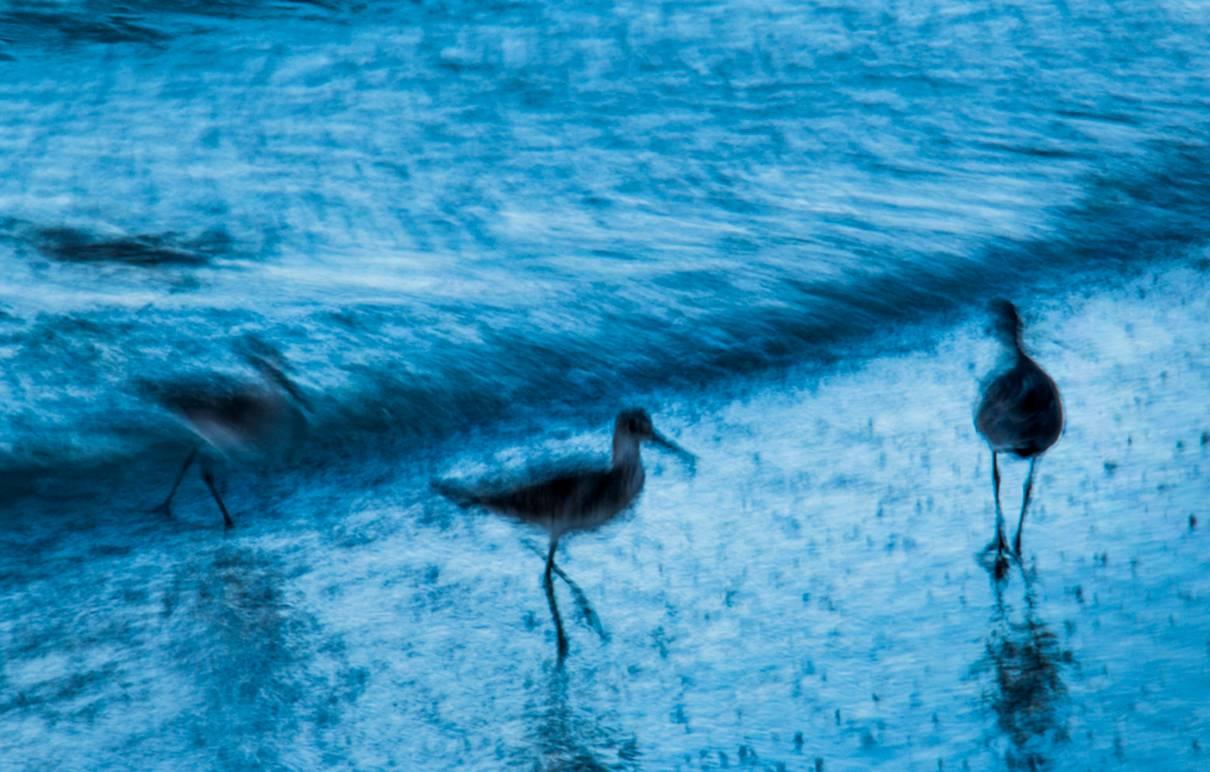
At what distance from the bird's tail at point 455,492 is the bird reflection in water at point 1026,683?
0.88m

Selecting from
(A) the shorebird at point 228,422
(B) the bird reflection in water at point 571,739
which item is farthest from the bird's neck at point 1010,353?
(A) the shorebird at point 228,422

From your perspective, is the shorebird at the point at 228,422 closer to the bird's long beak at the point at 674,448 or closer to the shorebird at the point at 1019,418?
the bird's long beak at the point at 674,448

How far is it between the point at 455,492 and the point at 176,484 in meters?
0.54

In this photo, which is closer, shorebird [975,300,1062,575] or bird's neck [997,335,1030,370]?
shorebird [975,300,1062,575]

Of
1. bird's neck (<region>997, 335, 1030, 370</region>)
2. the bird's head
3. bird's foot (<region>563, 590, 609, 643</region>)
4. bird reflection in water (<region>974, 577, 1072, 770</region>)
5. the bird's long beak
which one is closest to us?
bird reflection in water (<region>974, 577, 1072, 770</region>)

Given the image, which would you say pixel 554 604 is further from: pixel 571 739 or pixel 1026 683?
pixel 1026 683

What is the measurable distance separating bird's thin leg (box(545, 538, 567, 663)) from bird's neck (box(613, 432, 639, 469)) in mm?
176

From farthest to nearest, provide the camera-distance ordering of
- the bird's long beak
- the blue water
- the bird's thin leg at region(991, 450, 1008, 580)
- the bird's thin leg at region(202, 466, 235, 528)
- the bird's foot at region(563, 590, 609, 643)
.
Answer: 1. the bird's long beak
2. the bird's thin leg at region(202, 466, 235, 528)
3. the bird's thin leg at region(991, 450, 1008, 580)
4. the bird's foot at region(563, 590, 609, 643)
5. the blue water

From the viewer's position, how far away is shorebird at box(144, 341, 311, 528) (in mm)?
2924

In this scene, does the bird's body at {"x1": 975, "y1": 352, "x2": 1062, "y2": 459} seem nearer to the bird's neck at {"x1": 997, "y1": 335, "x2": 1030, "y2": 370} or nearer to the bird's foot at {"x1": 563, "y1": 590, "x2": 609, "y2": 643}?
the bird's neck at {"x1": 997, "y1": 335, "x2": 1030, "y2": 370}

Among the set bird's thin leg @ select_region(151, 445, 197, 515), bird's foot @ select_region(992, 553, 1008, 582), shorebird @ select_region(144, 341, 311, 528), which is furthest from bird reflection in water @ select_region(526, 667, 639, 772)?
bird's thin leg @ select_region(151, 445, 197, 515)

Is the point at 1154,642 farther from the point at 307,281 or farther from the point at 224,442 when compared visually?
the point at 307,281

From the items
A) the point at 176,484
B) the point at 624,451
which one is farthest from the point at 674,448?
the point at 176,484

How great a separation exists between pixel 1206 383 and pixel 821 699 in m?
1.33
